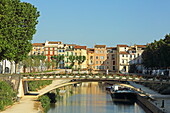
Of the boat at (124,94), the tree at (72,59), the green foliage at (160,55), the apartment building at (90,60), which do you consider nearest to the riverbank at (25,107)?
the boat at (124,94)

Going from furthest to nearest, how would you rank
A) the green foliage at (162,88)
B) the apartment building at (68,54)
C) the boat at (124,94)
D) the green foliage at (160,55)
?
the apartment building at (68,54) → the green foliage at (160,55) → the boat at (124,94) → the green foliage at (162,88)

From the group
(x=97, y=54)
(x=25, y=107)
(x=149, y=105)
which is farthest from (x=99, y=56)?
(x=25, y=107)

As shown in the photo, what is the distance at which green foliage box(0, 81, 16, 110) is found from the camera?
44656 mm

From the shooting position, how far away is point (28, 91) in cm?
6775

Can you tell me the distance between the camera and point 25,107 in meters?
46.4

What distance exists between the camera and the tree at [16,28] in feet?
153

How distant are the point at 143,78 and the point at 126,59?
303ft

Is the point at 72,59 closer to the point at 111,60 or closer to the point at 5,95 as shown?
the point at 111,60

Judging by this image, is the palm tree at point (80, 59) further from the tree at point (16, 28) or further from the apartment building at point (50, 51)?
the tree at point (16, 28)

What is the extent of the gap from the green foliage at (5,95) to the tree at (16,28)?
3.78m

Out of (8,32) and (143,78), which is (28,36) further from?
(143,78)

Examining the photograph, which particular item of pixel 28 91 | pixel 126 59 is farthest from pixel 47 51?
pixel 28 91

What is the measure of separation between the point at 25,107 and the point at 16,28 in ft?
42.1

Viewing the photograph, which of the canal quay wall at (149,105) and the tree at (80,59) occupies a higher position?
A: the tree at (80,59)
